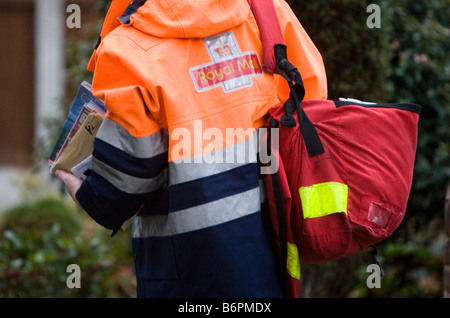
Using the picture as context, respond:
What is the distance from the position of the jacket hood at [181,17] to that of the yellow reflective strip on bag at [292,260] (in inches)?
30.2

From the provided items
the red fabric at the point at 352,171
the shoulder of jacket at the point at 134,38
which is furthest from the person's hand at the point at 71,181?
the red fabric at the point at 352,171

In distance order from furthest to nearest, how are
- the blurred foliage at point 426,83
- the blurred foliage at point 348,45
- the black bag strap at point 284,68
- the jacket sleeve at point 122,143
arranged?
the blurred foliage at point 426,83 < the blurred foliage at point 348,45 < the black bag strap at point 284,68 < the jacket sleeve at point 122,143

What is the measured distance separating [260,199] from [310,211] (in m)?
0.20

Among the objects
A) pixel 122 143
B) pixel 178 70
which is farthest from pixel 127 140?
pixel 178 70

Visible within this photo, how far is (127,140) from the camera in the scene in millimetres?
2016

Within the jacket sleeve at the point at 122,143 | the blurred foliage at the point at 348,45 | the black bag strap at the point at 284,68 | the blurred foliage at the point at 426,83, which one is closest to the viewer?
the jacket sleeve at the point at 122,143

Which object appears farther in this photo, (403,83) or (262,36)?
(403,83)

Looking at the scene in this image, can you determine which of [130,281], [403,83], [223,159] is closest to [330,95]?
[403,83]

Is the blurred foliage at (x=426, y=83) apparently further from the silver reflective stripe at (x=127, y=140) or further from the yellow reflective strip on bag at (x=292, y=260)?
the silver reflective stripe at (x=127, y=140)

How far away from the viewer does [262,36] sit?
2229 mm

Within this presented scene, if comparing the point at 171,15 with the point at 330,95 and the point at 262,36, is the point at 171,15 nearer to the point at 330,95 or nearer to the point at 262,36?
the point at 262,36

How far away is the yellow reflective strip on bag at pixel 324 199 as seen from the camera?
2.06 metres

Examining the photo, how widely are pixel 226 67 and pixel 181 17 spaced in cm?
23

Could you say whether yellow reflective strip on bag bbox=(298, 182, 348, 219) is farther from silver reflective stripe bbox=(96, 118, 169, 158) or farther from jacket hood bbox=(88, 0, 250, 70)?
jacket hood bbox=(88, 0, 250, 70)
